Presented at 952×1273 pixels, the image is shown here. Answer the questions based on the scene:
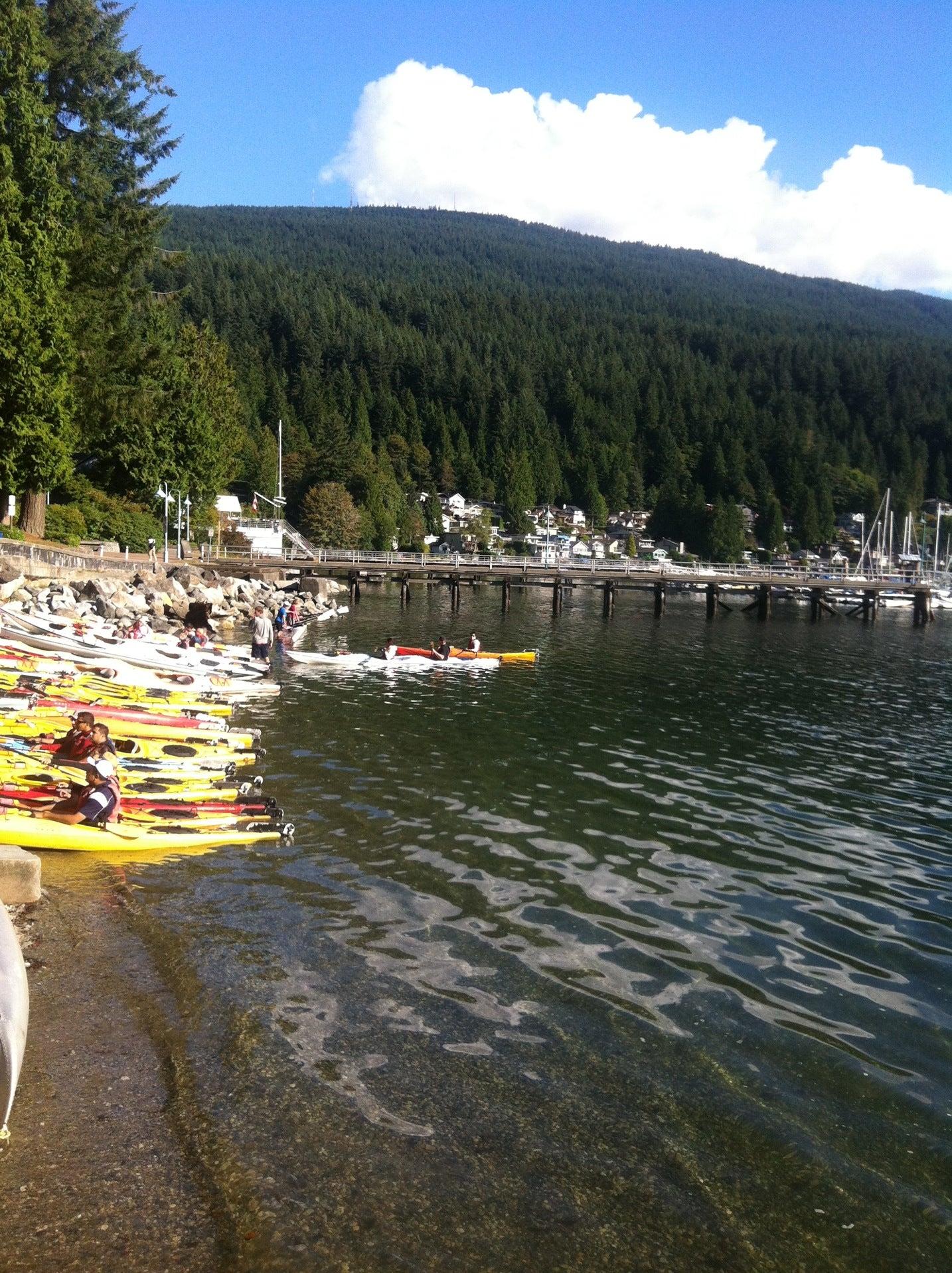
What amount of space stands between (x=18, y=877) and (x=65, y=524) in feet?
151

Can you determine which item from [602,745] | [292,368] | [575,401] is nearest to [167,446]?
[602,745]

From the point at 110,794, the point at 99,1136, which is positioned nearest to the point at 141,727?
the point at 110,794

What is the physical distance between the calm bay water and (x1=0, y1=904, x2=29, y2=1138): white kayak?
1.41 metres

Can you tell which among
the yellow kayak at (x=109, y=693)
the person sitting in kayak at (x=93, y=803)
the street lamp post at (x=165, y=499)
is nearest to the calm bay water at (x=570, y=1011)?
the person sitting in kayak at (x=93, y=803)

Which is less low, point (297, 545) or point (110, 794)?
point (297, 545)

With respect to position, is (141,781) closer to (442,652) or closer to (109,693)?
(109,693)

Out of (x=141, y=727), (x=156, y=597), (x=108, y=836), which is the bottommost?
(x=108, y=836)

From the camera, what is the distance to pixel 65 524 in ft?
173

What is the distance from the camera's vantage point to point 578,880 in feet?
43.6

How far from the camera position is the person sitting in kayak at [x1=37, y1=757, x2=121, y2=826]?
1312cm

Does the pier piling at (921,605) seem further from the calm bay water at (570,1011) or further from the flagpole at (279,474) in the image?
the flagpole at (279,474)

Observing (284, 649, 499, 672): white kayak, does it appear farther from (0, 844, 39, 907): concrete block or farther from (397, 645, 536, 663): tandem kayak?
(0, 844, 39, 907): concrete block

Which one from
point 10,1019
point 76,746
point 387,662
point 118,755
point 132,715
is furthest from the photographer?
point 387,662

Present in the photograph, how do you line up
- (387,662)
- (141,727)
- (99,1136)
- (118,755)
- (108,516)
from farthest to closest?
1. (108,516)
2. (387,662)
3. (141,727)
4. (118,755)
5. (99,1136)
